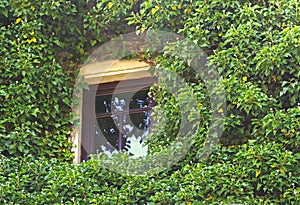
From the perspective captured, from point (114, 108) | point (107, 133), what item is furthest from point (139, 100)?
point (107, 133)

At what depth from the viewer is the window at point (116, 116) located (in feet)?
19.6

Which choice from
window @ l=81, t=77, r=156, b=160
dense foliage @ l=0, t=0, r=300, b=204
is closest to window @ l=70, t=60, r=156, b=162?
window @ l=81, t=77, r=156, b=160

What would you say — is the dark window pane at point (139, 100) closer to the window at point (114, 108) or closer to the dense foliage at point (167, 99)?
the window at point (114, 108)

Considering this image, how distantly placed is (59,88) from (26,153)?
0.66 meters

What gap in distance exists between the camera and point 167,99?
18.8 ft

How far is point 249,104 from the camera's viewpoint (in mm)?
5301

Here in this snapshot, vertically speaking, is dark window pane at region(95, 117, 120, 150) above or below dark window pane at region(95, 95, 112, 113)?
below

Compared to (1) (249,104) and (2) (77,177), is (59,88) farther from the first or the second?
(1) (249,104)

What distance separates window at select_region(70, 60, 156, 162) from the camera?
19.6 feet

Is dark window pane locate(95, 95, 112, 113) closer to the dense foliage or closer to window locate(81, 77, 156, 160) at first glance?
window locate(81, 77, 156, 160)

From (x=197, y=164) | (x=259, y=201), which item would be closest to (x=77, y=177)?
(x=197, y=164)

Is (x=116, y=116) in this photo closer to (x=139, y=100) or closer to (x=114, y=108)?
(x=114, y=108)

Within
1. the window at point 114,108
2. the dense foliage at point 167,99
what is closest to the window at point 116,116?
the window at point 114,108

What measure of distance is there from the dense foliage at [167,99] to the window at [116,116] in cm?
21
